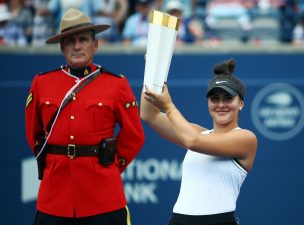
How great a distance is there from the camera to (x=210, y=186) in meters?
3.91

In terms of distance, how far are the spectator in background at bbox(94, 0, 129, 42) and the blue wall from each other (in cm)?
83

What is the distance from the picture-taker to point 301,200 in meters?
7.96

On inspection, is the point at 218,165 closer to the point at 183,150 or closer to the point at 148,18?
the point at 183,150

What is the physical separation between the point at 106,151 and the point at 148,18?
3994 millimetres

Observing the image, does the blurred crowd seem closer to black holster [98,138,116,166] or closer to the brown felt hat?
the brown felt hat

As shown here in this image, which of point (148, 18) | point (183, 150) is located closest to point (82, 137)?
point (183, 150)

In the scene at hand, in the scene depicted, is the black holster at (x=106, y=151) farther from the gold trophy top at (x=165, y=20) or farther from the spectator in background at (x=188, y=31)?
the spectator in background at (x=188, y=31)

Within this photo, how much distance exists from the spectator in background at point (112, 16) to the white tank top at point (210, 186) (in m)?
4.75

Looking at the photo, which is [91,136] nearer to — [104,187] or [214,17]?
[104,187]

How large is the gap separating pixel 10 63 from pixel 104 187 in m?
3.08

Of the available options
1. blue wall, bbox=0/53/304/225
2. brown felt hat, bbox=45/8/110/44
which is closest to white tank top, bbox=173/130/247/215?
brown felt hat, bbox=45/8/110/44

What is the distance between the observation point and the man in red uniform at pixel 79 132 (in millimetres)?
4875

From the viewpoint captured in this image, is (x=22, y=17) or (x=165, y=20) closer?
(x=165, y=20)

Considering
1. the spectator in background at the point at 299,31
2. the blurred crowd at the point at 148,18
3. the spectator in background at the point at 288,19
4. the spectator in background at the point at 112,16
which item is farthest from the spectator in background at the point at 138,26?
the spectator in background at the point at 299,31
